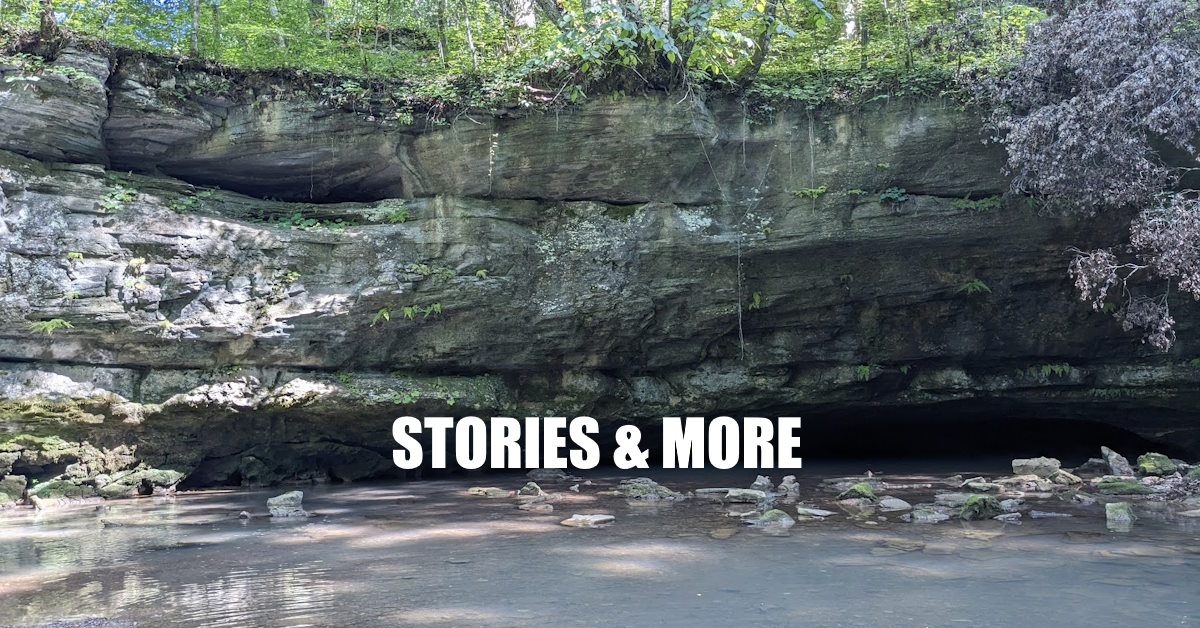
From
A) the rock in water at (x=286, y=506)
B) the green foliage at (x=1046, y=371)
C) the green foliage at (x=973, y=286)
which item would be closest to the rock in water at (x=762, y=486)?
the green foliage at (x=973, y=286)

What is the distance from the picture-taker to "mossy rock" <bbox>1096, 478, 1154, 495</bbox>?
9.90 m

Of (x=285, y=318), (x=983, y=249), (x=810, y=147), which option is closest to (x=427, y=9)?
(x=285, y=318)

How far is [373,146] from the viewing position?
1210 cm

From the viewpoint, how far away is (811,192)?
12.1 metres

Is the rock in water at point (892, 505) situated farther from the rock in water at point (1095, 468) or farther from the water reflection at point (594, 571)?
the rock in water at point (1095, 468)

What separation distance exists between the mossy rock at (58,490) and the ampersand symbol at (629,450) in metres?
8.13

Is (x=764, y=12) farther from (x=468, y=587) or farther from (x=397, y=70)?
(x=468, y=587)

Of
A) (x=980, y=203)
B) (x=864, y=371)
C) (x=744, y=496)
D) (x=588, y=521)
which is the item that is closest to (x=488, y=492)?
(x=588, y=521)

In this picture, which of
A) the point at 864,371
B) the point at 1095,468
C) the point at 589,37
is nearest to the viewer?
the point at 589,37

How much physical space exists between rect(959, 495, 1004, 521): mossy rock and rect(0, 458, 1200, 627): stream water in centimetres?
29

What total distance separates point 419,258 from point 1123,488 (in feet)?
31.2

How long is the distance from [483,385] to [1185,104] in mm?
9799

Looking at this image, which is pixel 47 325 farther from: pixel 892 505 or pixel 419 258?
pixel 892 505

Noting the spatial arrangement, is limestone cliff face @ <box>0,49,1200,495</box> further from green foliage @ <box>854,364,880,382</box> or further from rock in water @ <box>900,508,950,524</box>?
rock in water @ <box>900,508,950,524</box>
